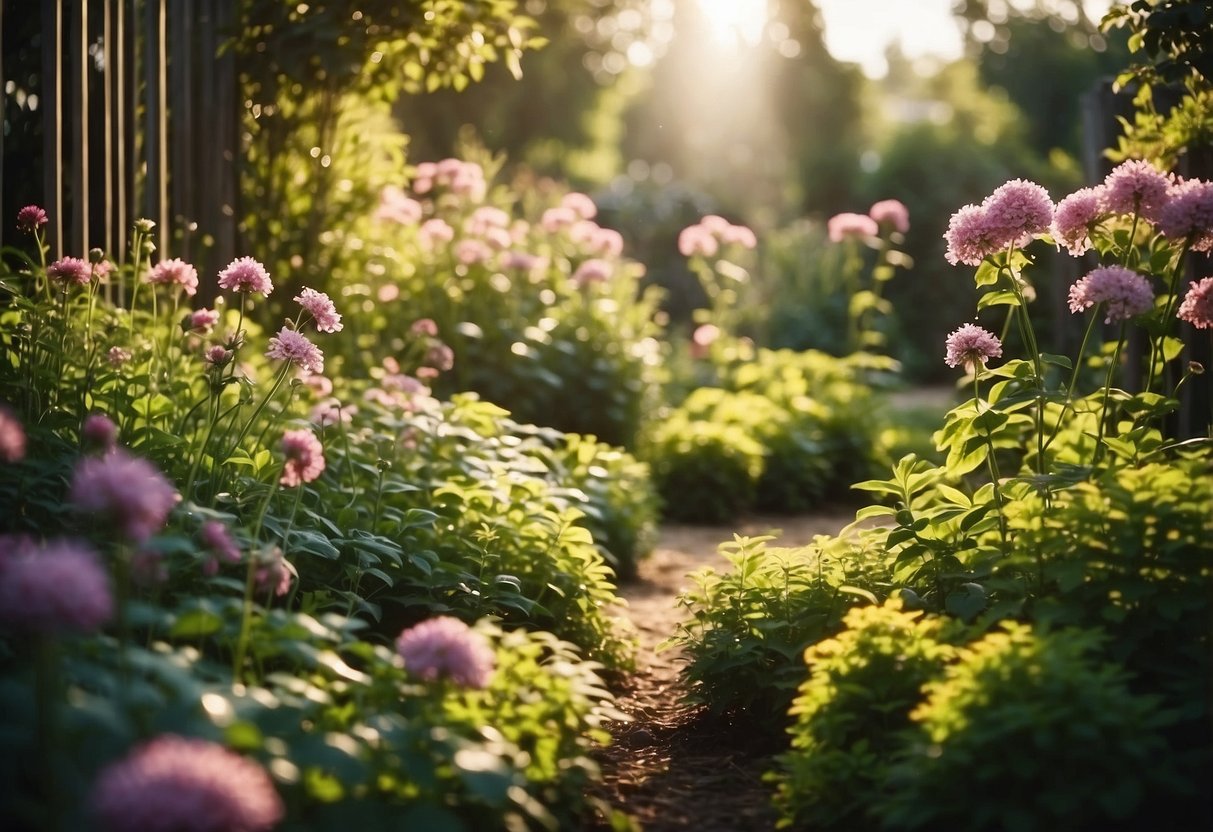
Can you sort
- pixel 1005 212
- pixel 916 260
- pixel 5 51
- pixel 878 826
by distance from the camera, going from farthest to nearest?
pixel 916 260 < pixel 5 51 < pixel 1005 212 < pixel 878 826

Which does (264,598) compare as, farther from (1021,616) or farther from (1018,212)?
(1018,212)

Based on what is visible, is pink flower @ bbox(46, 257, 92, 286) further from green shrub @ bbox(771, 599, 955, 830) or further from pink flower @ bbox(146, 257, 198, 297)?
green shrub @ bbox(771, 599, 955, 830)

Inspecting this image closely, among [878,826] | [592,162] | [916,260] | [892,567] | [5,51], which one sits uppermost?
[592,162]

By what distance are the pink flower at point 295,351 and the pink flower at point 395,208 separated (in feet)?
9.74

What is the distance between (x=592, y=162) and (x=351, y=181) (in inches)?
951

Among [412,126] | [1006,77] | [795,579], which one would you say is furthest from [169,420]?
[1006,77]

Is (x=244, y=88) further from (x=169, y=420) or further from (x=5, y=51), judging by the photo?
(x=169, y=420)

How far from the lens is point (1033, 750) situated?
6.43 ft

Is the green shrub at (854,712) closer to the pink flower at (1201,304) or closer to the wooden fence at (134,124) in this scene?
the pink flower at (1201,304)

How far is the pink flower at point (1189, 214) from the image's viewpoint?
8.65ft

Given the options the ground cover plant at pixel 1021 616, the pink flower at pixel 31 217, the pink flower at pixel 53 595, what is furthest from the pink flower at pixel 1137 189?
the pink flower at pixel 31 217

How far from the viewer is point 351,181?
544 cm

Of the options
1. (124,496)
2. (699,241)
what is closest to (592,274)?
(699,241)

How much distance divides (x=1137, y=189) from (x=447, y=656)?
2.03 m
